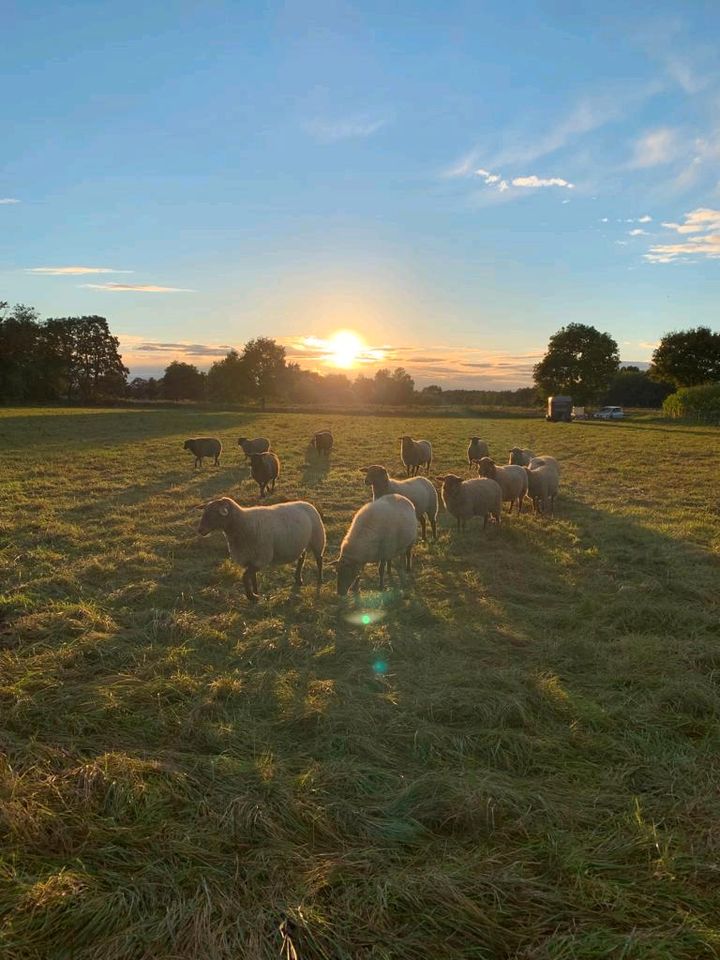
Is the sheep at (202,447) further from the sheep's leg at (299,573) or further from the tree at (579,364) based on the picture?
the tree at (579,364)

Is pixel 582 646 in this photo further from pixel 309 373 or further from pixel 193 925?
pixel 309 373

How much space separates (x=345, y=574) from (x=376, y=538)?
2.38ft

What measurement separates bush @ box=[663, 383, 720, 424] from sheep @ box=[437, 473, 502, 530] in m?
51.3

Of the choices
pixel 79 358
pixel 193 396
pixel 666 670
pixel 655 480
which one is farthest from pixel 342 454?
pixel 193 396

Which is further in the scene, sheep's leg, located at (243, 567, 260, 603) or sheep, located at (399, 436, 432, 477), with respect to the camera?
sheep, located at (399, 436, 432, 477)

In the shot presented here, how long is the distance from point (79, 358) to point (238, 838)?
100 m

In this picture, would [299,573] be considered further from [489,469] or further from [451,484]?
[489,469]

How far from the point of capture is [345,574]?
8.59 meters

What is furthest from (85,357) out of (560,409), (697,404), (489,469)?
(489,469)

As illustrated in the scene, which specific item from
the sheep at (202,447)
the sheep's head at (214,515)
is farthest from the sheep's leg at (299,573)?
the sheep at (202,447)

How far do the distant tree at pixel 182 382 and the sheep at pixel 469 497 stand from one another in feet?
369

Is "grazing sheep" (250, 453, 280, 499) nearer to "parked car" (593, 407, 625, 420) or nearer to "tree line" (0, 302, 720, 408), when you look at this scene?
"parked car" (593, 407, 625, 420)

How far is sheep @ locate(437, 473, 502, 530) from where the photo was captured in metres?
12.3

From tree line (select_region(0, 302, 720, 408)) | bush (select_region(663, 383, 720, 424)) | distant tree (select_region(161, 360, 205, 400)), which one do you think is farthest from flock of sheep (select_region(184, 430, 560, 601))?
distant tree (select_region(161, 360, 205, 400))
